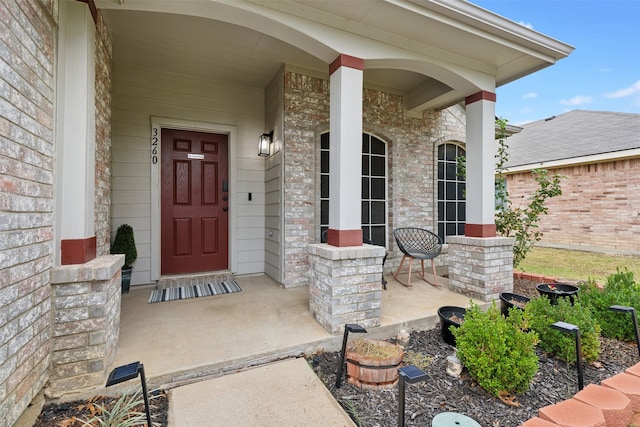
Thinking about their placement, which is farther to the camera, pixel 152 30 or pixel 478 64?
pixel 478 64

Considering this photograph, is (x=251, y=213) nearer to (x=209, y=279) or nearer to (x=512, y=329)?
(x=209, y=279)

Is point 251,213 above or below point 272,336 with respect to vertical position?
above

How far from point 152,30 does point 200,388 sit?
131 inches

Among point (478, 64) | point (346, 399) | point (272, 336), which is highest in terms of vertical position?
point (478, 64)

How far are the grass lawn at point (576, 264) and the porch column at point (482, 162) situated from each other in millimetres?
1471

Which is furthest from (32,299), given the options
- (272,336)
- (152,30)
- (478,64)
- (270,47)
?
(478,64)

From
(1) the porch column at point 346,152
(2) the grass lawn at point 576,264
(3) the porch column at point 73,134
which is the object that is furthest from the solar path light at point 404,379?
(2) the grass lawn at point 576,264

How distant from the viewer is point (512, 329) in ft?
6.13

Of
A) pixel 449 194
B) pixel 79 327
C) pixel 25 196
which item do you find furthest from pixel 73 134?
pixel 449 194

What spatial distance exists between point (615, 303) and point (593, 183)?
6.69 meters

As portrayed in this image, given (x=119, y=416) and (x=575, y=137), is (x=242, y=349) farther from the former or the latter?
(x=575, y=137)

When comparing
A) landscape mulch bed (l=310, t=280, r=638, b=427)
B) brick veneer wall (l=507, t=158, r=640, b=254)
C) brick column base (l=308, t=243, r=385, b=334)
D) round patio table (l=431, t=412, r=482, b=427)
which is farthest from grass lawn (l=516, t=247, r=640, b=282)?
round patio table (l=431, t=412, r=482, b=427)

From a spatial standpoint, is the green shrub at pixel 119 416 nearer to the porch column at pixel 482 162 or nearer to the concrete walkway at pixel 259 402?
the concrete walkway at pixel 259 402

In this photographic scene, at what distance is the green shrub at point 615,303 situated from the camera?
2.47 metres
